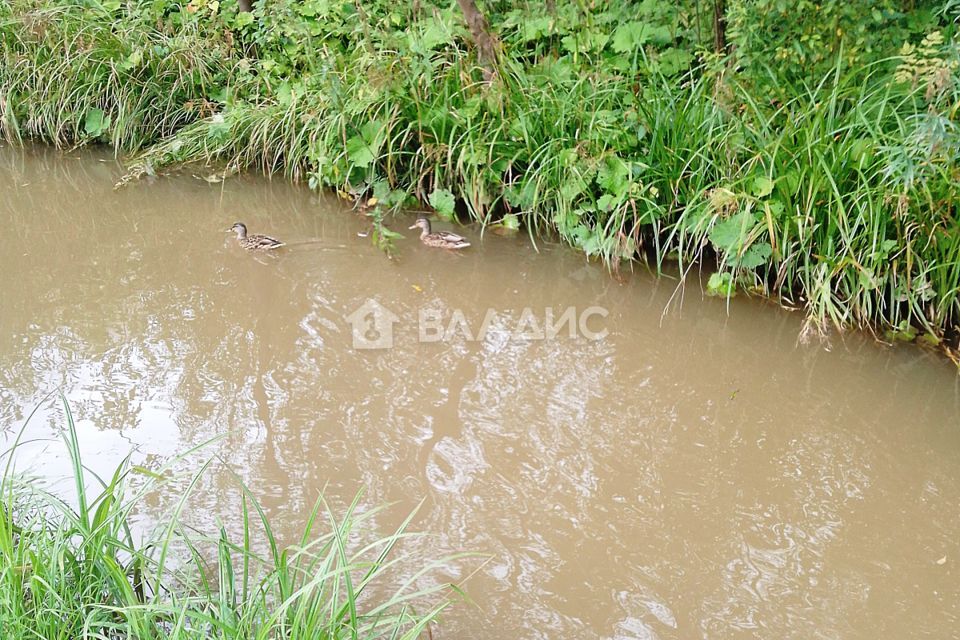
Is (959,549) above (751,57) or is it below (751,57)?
below

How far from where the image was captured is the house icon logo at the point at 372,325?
4953 mm

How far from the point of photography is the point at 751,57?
5.16 metres

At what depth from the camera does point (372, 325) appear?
16.9ft

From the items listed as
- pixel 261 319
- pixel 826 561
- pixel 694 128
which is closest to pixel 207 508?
pixel 261 319

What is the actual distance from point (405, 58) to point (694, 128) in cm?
210

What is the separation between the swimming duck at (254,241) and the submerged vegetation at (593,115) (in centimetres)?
67

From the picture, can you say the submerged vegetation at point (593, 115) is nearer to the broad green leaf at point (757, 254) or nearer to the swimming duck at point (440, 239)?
the broad green leaf at point (757, 254)

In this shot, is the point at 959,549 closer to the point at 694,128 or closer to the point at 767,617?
the point at 767,617

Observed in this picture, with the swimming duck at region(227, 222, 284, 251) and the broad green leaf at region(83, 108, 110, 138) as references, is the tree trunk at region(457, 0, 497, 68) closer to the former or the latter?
the swimming duck at region(227, 222, 284, 251)

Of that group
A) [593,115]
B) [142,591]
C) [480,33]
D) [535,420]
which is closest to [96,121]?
[480,33]

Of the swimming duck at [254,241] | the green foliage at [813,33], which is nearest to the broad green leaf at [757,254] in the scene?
the green foliage at [813,33]

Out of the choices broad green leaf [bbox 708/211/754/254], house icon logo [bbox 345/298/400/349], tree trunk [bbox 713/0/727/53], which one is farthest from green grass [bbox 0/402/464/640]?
tree trunk [bbox 713/0/727/53]

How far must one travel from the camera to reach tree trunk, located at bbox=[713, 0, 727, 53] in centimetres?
565

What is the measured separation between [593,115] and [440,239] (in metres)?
1.22
